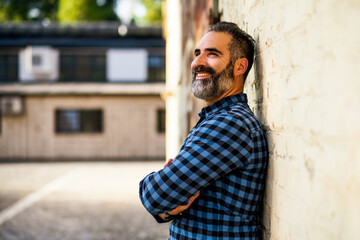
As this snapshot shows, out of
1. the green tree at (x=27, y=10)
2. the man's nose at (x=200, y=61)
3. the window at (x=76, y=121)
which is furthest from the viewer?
the green tree at (x=27, y=10)

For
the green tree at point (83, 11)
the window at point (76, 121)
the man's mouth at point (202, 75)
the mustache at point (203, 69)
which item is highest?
the green tree at point (83, 11)

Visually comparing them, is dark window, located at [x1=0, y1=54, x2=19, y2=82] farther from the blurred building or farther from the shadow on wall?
the shadow on wall

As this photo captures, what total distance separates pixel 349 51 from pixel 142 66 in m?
17.5

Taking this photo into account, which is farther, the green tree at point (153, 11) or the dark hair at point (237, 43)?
the green tree at point (153, 11)

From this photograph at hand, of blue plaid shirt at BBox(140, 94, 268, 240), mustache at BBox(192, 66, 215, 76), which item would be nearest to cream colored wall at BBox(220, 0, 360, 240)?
blue plaid shirt at BBox(140, 94, 268, 240)

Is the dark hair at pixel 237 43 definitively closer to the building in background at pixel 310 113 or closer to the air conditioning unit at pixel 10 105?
the building in background at pixel 310 113

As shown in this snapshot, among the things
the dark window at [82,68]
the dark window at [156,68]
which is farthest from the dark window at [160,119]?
the dark window at [82,68]

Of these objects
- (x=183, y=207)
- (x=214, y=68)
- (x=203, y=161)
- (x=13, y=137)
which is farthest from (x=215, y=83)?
(x=13, y=137)

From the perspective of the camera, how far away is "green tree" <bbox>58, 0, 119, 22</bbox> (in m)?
27.4

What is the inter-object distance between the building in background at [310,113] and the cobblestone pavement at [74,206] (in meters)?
4.48

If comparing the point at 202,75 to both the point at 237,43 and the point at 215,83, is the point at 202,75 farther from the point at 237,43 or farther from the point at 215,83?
the point at 237,43

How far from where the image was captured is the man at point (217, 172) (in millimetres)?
1495

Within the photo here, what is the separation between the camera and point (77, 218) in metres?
6.84

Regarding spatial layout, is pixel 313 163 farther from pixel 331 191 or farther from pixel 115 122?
pixel 115 122
